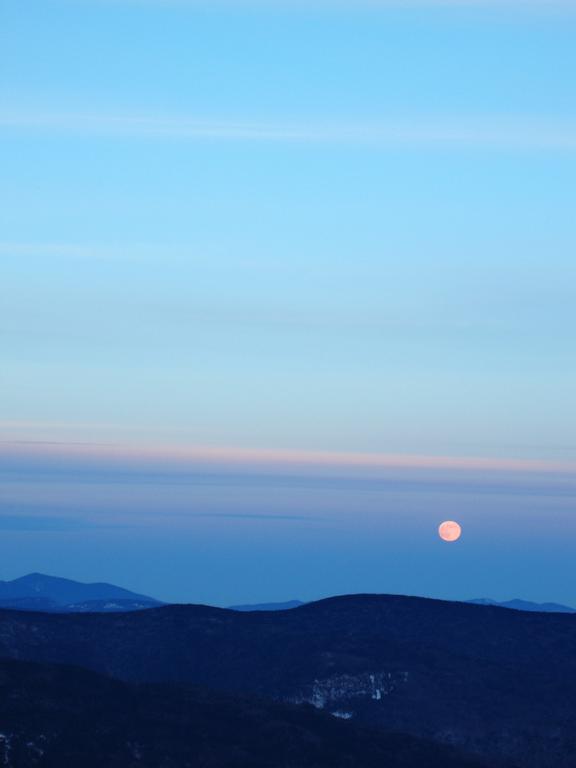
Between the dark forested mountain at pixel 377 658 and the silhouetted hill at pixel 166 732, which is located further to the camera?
the dark forested mountain at pixel 377 658

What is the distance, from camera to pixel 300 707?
270ft

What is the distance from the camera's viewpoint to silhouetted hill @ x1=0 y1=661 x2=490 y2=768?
6950 centimetres

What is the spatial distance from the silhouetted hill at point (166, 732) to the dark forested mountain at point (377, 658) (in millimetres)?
8305

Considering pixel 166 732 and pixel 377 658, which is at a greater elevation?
pixel 377 658

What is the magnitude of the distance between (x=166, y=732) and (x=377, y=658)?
37.4m

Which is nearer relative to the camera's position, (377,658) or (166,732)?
(166,732)

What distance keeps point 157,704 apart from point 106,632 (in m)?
41.3

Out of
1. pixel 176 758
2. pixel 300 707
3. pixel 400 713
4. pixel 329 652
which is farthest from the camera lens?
pixel 329 652

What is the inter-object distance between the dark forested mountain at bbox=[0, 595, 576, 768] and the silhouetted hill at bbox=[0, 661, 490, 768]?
830 cm

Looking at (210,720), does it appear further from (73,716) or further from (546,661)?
(546,661)

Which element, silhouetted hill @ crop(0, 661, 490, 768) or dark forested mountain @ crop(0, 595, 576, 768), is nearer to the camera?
silhouetted hill @ crop(0, 661, 490, 768)

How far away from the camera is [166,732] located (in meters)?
73.7

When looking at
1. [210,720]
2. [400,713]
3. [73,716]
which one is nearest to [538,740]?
[400,713]

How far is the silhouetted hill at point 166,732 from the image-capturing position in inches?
2736
